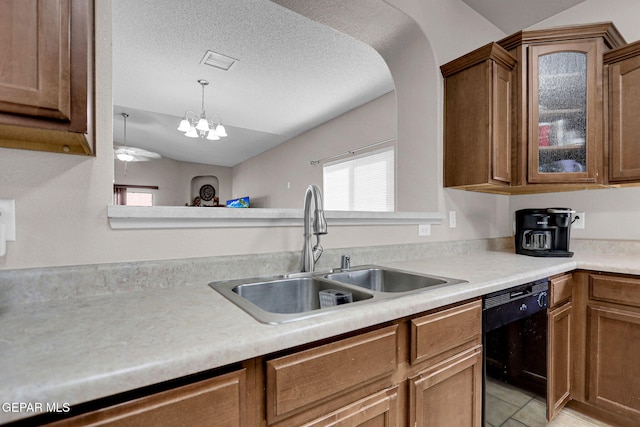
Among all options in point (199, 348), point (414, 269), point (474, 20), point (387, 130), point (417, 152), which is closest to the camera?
point (199, 348)

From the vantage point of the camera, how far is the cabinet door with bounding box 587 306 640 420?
4.89ft

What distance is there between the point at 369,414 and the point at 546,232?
175 centimetres

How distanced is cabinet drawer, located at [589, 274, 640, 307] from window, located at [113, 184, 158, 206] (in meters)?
8.52

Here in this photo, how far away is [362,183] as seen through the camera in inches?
168

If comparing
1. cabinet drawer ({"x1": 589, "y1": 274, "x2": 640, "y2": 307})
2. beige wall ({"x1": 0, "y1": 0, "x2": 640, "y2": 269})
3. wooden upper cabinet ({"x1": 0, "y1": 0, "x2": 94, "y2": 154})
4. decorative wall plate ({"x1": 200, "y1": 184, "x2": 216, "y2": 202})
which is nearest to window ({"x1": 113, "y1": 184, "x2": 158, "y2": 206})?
decorative wall plate ({"x1": 200, "y1": 184, "x2": 216, "y2": 202})

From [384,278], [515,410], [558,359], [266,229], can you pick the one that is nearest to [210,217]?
[266,229]

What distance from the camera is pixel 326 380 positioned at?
75 centimetres

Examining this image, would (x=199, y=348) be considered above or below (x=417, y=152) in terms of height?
below

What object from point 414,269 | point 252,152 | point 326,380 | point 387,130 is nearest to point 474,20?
point 387,130

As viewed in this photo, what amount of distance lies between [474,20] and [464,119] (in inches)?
37.3

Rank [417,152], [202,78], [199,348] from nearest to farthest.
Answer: [199,348], [417,152], [202,78]

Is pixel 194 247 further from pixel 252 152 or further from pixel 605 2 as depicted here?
pixel 252 152

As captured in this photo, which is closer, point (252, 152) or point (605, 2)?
point (605, 2)

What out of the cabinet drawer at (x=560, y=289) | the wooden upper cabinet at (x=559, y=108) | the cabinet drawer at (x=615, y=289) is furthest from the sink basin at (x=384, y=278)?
the wooden upper cabinet at (x=559, y=108)
